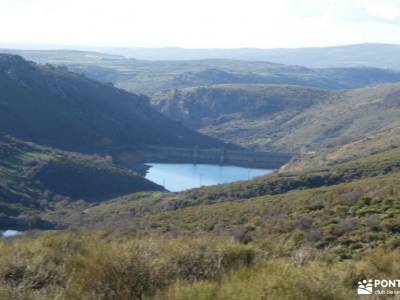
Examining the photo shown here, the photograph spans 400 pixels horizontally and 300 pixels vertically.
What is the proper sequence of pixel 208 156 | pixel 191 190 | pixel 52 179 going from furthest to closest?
1. pixel 208 156
2. pixel 52 179
3. pixel 191 190

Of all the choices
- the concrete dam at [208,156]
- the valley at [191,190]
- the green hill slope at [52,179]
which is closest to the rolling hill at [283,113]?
the valley at [191,190]

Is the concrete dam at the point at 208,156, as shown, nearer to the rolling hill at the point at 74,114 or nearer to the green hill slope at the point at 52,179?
the rolling hill at the point at 74,114

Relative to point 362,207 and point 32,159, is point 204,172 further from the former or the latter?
point 362,207

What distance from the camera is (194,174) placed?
10912 centimetres

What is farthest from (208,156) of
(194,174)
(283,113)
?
(283,113)

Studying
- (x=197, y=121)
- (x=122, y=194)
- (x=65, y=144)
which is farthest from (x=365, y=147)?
(x=197, y=121)

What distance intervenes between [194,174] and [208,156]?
550 inches

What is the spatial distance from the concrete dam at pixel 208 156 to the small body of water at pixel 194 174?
1.69 meters

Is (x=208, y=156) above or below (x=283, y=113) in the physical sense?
below

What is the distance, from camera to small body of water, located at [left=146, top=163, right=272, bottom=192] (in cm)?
9731

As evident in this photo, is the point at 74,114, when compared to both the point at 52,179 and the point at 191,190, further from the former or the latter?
the point at 191,190

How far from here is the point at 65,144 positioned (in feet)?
308

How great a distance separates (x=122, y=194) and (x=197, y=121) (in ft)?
331

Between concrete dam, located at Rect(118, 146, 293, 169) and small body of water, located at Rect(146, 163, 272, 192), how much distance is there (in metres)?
1.69
